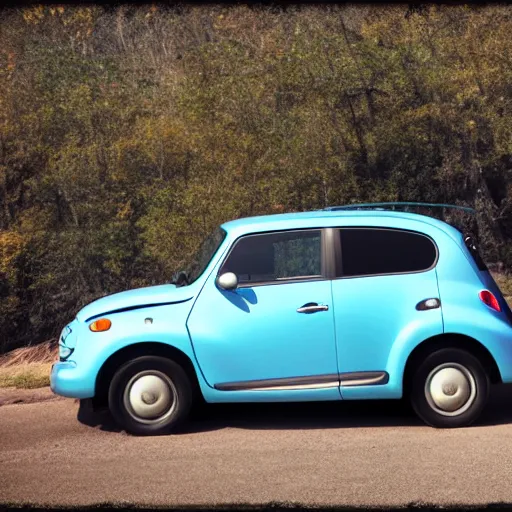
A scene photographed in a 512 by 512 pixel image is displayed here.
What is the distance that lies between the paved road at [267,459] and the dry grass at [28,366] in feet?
3.53

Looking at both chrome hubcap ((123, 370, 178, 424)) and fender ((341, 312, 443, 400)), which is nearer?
fender ((341, 312, 443, 400))

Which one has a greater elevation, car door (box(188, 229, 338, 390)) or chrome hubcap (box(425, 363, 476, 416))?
car door (box(188, 229, 338, 390))

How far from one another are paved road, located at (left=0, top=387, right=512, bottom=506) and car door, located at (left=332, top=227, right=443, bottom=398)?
44 centimetres

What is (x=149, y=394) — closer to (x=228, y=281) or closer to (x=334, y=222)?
(x=228, y=281)

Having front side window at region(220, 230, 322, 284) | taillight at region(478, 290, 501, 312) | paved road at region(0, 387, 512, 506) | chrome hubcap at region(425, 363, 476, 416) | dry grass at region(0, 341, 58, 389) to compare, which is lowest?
paved road at region(0, 387, 512, 506)

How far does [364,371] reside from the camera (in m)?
7.46

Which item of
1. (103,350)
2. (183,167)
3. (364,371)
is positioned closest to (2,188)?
(183,167)

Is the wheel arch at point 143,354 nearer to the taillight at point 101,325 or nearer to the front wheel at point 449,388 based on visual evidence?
the taillight at point 101,325

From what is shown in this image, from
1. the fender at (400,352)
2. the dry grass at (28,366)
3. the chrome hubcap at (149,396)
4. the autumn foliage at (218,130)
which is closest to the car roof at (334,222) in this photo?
the fender at (400,352)

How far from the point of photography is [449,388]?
7434 mm

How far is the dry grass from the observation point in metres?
9.68

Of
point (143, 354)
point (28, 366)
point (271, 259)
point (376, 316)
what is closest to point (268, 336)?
point (271, 259)

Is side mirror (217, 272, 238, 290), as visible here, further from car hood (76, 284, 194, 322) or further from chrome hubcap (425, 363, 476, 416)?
chrome hubcap (425, 363, 476, 416)

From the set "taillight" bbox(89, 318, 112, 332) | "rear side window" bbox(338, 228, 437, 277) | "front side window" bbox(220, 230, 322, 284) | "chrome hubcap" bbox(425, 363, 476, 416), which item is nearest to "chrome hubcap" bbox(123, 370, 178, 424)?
"taillight" bbox(89, 318, 112, 332)
